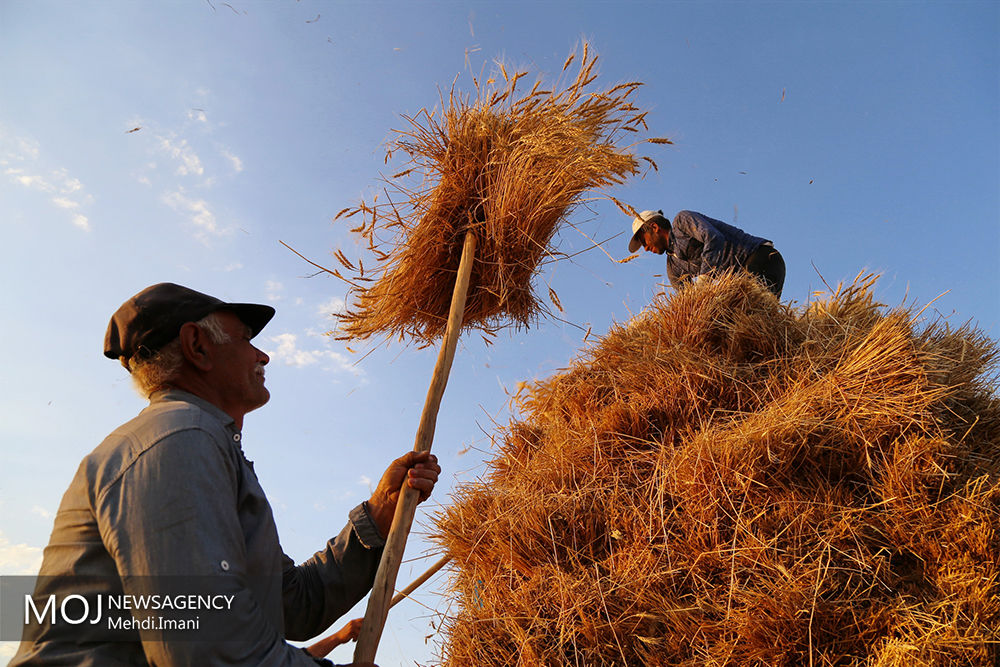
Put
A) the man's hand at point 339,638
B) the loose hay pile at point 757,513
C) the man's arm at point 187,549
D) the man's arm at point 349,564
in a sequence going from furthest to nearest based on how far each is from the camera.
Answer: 1. the man's hand at point 339,638
2. the man's arm at point 349,564
3. the loose hay pile at point 757,513
4. the man's arm at point 187,549

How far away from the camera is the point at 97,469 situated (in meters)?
1.44

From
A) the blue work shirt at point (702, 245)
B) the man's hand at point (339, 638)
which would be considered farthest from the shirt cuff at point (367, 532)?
the blue work shirt at point (702, 245)

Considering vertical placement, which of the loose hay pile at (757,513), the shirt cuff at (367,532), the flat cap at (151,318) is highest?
the flat cap at (151,318)

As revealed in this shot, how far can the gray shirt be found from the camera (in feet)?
4.30

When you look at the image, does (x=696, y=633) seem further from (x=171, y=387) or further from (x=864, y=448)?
(x=171, y=387)

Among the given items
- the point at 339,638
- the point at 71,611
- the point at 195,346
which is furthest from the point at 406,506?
the point at 71,611

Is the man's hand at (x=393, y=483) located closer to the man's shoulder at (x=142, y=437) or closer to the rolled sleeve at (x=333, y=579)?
the rolled sleeve at (x=333, y=579)

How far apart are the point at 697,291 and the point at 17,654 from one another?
7.52 ft

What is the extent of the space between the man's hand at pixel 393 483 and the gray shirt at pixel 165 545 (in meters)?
0.56

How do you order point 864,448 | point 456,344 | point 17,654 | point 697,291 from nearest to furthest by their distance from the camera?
point 17,654 → point 864,448 → point 456,344 → point 697,291

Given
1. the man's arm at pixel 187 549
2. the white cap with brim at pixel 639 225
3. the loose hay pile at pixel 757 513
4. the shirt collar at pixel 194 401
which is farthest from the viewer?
the white cap with brim at pixel 639 225

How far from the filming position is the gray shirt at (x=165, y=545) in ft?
4.30

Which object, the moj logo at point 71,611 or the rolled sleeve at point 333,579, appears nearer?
the moj logo at point 71,611

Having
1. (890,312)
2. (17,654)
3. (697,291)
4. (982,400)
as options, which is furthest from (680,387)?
(17,654)
